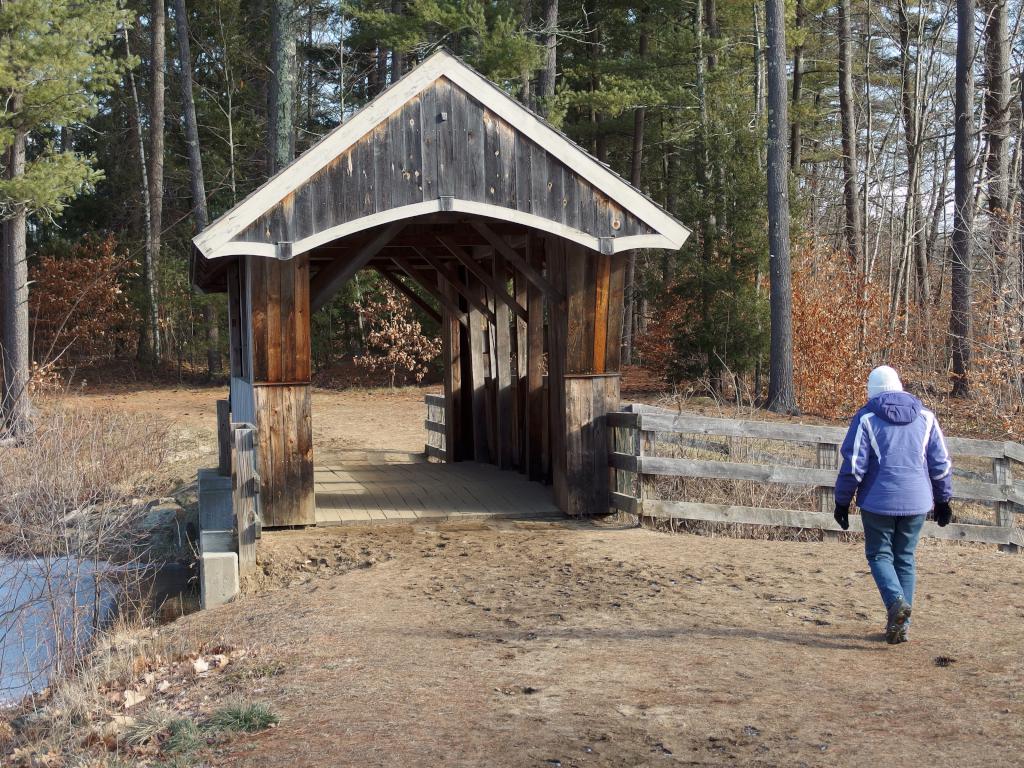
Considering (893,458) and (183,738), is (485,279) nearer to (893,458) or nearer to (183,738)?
(893,458)

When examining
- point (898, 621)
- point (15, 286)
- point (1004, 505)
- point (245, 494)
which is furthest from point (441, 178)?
point (15, 286)

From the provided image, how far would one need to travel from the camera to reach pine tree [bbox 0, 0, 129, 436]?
57.1 feet

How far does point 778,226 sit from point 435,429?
8068mm

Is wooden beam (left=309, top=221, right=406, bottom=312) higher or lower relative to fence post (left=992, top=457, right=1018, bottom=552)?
higher

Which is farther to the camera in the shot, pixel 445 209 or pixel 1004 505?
pixel 1004 505

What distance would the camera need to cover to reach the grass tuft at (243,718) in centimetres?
545

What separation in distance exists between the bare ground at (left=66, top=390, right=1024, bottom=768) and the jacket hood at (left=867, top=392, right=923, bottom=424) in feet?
4.50

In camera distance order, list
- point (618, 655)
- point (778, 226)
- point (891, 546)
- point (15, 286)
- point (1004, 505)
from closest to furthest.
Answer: point (618, 655) < point (891, 546) < point (1004, 505) < point (15, 286) < point (778, 226)

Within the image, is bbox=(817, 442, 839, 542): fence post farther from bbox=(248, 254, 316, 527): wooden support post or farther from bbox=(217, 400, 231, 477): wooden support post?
bbox=(217, 400, 231, 477): wooden support post

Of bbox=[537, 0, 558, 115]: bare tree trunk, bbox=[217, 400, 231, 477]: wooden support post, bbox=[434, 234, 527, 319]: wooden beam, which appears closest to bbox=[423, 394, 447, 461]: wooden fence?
bbox=[217, 400, 231, 477]: wooden support post

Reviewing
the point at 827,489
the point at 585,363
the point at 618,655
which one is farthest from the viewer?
→ the point at 585,363

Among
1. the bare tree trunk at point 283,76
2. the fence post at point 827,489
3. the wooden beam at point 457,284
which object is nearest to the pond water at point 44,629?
the wooden beam at point 457,284

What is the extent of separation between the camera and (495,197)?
402 inches

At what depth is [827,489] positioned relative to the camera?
10.7 meters
